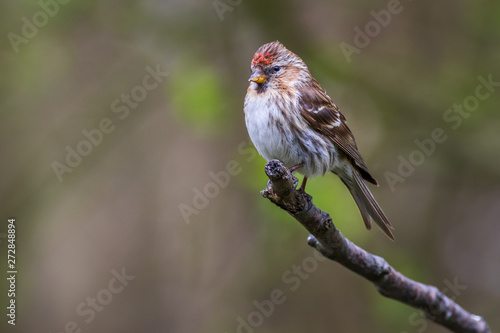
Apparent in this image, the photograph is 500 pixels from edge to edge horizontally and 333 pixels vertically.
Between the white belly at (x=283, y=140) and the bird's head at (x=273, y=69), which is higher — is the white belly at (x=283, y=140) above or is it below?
below

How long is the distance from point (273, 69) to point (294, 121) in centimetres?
43

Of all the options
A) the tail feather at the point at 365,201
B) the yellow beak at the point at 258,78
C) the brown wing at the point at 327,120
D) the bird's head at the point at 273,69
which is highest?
the bird's head at the point at 273,69

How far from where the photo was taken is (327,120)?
4.55 metres

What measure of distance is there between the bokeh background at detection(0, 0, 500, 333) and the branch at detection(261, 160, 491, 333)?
1135 mm

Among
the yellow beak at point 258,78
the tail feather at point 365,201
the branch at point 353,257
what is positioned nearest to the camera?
the branch at point 353,257

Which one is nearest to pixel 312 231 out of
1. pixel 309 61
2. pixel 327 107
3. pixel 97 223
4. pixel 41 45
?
pixel 327 107

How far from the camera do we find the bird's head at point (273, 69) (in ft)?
14.5

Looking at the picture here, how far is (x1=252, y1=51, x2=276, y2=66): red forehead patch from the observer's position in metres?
4.42

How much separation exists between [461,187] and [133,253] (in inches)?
127

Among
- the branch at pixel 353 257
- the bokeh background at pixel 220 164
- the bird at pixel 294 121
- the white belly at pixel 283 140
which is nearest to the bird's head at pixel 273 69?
the bird at pixel 294 121

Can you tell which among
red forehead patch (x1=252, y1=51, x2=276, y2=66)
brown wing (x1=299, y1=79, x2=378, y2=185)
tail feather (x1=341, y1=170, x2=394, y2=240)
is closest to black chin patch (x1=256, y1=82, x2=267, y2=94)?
red forehead patch (x1=252, y1=51, x2=276, y2=66)

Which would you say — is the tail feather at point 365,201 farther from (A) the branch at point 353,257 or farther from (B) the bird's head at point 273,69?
(B) the bird's head at point 273,69

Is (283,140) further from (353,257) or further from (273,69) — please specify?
(353,257)

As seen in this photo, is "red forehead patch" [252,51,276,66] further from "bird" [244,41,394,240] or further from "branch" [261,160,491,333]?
"branch" [261,160,491,333]
